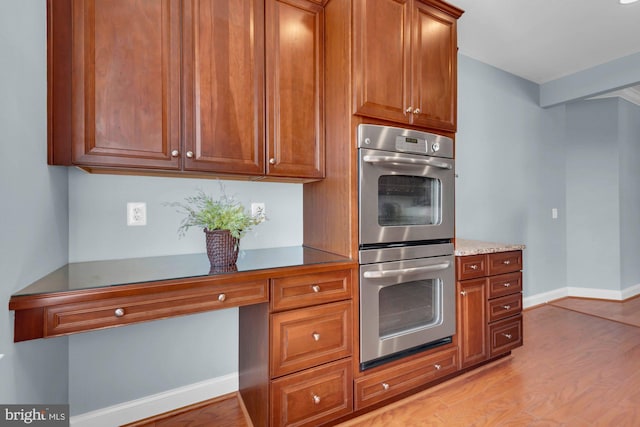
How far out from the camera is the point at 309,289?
4.89 feet

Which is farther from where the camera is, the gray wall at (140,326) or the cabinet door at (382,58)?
the cabinet door at (382,58)

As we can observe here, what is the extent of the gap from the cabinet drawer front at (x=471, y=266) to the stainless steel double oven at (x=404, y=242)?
0.08 meters

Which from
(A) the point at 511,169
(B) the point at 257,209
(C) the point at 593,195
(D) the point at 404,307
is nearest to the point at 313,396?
(D) the point at 404,307

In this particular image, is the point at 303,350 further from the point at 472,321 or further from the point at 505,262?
the point at 505,262

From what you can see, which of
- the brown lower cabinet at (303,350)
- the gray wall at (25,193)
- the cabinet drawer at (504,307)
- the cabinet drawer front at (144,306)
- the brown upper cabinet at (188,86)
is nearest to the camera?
the gray wall at (25,193)

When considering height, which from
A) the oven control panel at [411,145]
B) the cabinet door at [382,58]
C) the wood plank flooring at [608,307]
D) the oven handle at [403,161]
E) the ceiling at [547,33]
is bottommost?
the wood plank flooring at [608,307]

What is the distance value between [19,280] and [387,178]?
163 centimetres

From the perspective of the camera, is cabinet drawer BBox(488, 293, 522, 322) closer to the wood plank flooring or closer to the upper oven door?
the upper oven door

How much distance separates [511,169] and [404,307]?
2443 mm

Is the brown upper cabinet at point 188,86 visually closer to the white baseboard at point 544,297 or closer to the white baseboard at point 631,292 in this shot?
the white baseboard at point 544,297

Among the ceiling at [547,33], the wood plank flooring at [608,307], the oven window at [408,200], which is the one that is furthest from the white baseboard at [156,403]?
the wood plank flooring at [608,307]

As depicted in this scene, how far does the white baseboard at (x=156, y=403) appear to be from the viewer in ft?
5.10

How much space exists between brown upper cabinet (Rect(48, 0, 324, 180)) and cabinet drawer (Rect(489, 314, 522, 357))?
169 cm

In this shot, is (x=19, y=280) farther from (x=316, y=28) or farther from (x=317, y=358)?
(x=316, y=28)
